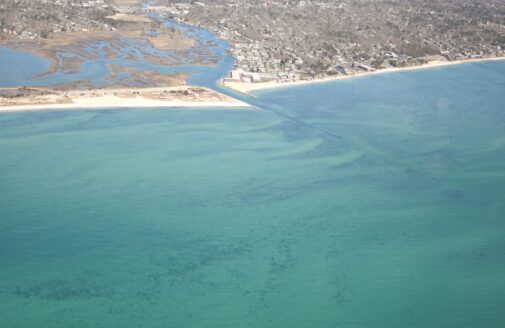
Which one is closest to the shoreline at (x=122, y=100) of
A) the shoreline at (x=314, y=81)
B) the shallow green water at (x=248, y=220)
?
the shallow green water at (x=248, y=220)

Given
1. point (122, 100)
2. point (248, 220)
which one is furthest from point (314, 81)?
point (248, 220)

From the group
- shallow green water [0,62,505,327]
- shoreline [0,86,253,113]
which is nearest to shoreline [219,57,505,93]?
shoreline [0,86,253,113]

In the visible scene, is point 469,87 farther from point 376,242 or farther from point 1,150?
point 1,150

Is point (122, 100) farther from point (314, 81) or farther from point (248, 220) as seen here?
point (248, 220)

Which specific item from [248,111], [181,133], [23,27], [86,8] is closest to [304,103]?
[248,111]

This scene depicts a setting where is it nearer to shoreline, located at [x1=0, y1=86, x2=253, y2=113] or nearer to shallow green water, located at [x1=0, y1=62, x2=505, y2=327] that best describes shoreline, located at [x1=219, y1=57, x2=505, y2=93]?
shoreline, located at [x1=0, y1=86, x2=253, y2=113]

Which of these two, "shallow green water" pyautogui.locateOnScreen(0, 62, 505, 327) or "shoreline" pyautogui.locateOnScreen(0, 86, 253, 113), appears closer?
"shallow green water" pyautogui.locateOnScreen(0, 62, 505, 327)

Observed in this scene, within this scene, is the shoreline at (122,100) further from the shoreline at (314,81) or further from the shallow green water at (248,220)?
the shoreline at (314,81)
